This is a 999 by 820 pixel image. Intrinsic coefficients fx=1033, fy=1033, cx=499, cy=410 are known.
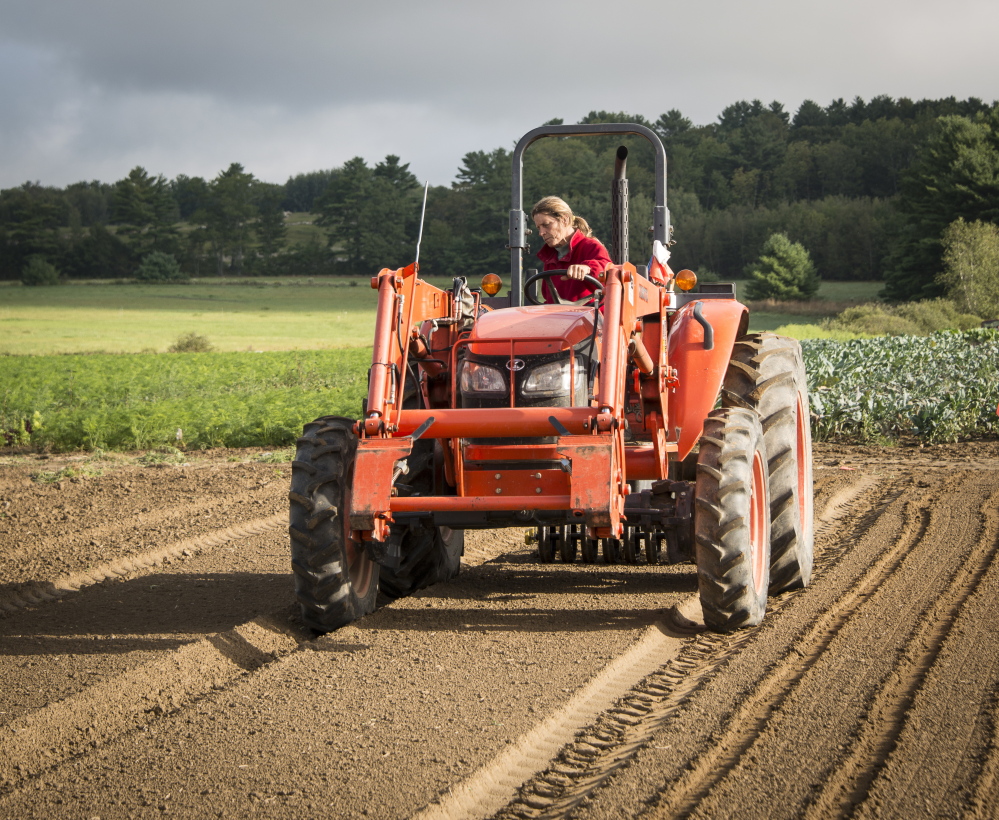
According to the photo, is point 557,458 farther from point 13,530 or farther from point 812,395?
point 812,395

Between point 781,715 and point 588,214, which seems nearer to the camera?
point 781,715

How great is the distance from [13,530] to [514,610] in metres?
4.66

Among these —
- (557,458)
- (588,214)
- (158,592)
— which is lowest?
(158,592)

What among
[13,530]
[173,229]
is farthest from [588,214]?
[173,229]

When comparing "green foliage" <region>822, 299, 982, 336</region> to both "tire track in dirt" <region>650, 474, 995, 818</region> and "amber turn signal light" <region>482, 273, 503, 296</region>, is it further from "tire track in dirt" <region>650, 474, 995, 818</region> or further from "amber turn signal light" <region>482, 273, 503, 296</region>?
"amber turn signal light" <region>482, 273, 503, 296</region>

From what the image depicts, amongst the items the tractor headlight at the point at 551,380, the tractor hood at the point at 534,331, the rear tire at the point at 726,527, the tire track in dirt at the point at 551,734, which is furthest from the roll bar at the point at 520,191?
the tire track in dirt at the point at 551,734

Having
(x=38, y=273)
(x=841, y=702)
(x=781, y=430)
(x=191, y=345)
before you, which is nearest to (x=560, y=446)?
(x=841, y=702)

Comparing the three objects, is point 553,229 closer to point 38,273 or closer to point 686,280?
point 686,280

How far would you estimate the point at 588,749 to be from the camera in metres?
3.59

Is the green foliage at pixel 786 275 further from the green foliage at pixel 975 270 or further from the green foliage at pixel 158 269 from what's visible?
the green foliage at pixel 158 269

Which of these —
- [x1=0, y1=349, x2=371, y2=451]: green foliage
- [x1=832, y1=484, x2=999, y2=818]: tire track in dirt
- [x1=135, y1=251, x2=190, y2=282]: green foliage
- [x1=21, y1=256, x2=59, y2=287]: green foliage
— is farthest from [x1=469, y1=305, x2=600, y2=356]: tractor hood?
[x1=135, y1=251, x2=190, y2=282]: green foliage

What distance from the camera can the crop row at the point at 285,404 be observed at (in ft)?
43.3

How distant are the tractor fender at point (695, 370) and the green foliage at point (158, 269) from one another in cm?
6358

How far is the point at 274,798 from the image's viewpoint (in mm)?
3184
